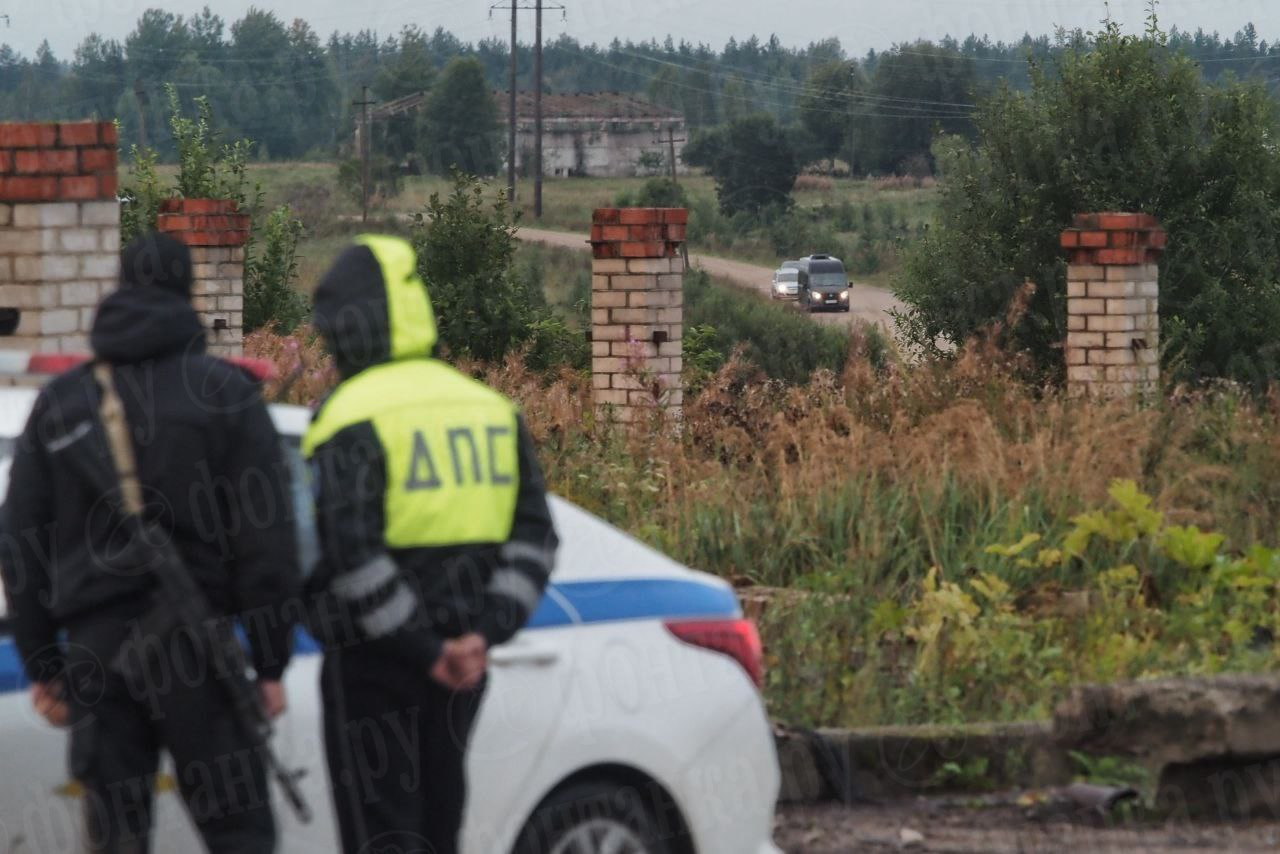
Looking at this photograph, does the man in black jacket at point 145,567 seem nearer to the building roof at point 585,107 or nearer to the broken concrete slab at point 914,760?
the broken concrete slab at point 914,760

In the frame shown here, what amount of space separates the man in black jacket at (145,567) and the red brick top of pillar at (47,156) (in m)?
5.70

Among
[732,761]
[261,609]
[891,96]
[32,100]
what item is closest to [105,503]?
[261,609]

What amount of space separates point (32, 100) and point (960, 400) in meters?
110

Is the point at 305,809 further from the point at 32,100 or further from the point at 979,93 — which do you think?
the point at 32,100

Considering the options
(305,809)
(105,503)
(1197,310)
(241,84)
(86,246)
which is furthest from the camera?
(241,84)

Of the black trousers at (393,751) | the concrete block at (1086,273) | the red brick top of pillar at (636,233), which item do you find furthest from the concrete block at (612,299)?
the black trousers at (393,751)

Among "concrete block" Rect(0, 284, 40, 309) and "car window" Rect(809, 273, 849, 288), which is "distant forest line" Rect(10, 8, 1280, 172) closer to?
"car window" Rect(809, 273, 849, 288)

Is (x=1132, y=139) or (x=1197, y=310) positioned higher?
(x=1132, y=139)

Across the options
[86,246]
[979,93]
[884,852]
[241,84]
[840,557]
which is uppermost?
[241,84]

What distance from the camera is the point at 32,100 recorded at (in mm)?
111875

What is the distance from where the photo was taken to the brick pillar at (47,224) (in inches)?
364

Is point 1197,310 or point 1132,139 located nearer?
point 1197,310

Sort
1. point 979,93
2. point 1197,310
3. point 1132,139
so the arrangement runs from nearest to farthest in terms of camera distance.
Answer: point 1197,310, point 1132,139, point 979,93

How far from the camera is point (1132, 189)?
86.4ft
